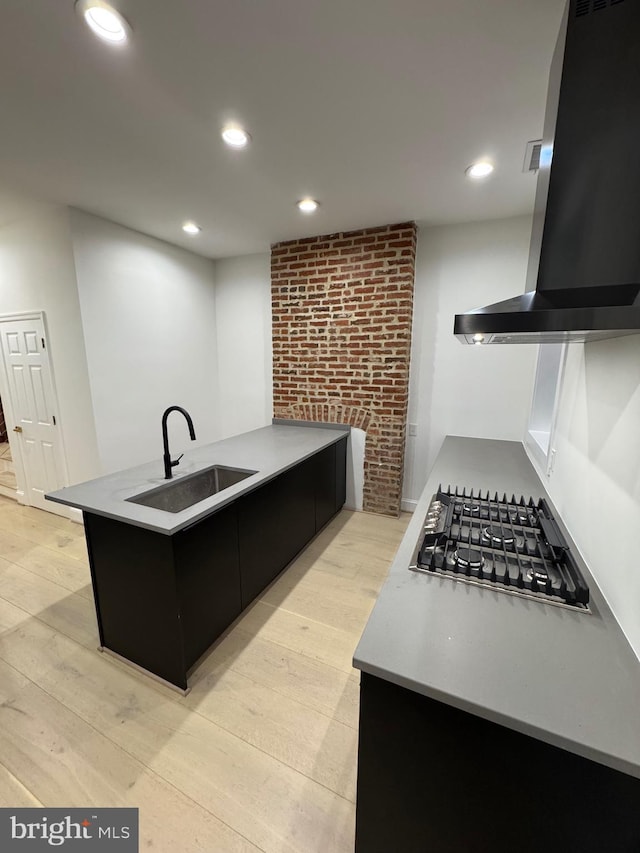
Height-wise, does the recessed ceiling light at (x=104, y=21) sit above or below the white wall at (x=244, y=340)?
above

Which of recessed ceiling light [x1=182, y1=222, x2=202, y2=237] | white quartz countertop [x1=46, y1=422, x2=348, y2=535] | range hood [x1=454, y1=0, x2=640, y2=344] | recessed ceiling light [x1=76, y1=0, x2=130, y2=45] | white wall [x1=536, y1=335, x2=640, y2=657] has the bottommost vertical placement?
white quartz countertop [x1=46, y1=422, x2=348, y2=535]

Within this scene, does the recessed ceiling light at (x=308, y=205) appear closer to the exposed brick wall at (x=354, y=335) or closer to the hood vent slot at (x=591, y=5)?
the exposed brick wall at (x=354, y=335)

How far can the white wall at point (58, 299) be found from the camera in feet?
9.17

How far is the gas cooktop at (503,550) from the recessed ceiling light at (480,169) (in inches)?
77.6

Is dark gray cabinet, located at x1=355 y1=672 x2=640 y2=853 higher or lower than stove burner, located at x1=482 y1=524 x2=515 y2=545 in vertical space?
lower

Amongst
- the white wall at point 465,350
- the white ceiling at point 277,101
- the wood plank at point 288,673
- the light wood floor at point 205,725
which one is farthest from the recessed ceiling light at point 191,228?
the wood plank at point 288,673

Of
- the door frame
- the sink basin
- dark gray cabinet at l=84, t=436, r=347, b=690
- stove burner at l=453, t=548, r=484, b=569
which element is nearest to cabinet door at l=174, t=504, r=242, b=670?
dark gray cabinet at l=84, t=436, r=347, b=690

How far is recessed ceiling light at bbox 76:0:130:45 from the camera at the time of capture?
115 centimetres

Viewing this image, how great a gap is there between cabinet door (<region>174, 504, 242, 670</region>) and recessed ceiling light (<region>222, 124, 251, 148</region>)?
1949mm

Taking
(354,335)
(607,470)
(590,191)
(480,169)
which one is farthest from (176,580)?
(480,169)

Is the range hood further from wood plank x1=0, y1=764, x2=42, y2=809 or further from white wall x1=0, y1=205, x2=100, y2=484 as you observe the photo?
white wall x1=0, y1=205, x2=100, y2=484

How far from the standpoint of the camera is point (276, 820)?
1206mm

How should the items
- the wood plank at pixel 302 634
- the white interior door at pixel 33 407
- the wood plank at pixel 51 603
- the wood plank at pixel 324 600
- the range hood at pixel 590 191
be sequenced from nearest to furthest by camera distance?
1. the range hood at pixel 590 191
2. the wood plank at pixel 302 634
3. the wood plank at pixel 51 603
4. the wood plank at pixel 324 600
5. the white interior door at pixel 33 407

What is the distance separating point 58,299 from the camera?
114 inches
